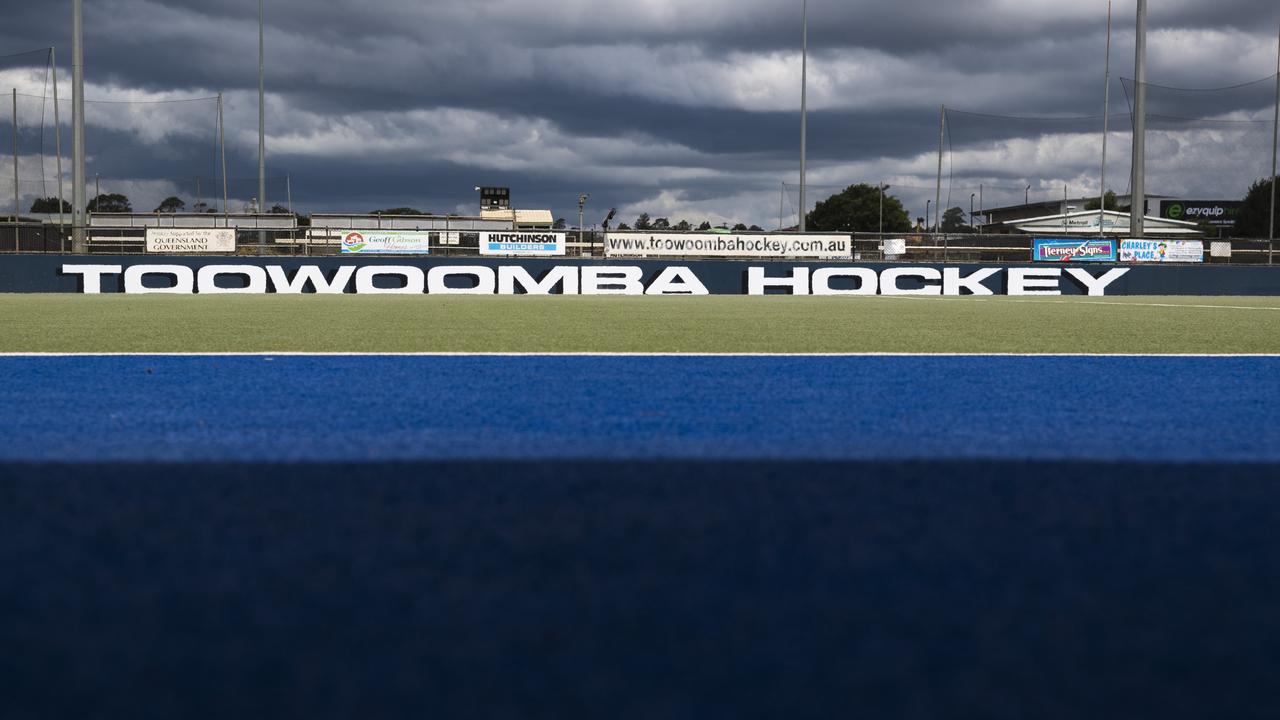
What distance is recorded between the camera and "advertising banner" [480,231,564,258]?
90.8 ft

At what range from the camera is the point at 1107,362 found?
7801mm

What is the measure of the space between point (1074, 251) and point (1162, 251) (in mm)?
2337

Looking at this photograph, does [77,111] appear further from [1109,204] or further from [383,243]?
[1109,204]

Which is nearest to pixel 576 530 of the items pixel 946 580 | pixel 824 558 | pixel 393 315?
pixel 824 558

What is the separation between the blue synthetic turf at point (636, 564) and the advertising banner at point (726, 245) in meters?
22.7

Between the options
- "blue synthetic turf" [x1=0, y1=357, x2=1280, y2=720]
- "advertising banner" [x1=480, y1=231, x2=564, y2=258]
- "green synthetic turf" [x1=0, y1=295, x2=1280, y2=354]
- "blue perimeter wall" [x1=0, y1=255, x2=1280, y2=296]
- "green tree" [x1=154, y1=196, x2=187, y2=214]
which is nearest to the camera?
"blue synthetic turf" [x1=0, y1=357, x2=1280, y2=720]

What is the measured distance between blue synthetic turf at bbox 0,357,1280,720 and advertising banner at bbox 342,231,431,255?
73.5 feet

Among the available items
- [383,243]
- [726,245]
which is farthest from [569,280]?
[383,243]

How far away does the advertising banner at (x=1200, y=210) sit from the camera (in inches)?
4594

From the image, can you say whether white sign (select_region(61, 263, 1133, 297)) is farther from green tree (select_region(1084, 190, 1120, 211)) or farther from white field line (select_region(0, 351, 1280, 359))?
green tree (select_region(1084, 190, 1120, 211))

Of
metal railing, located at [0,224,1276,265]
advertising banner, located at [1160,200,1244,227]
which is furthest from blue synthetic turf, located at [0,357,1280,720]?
advertising banner, located at [1160,200,1244,227]

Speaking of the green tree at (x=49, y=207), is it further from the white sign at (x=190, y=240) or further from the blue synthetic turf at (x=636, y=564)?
A: the blue synthetic turf at (x=636, y=564)

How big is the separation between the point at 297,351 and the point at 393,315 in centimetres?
587

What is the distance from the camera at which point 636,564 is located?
7.99 feet
